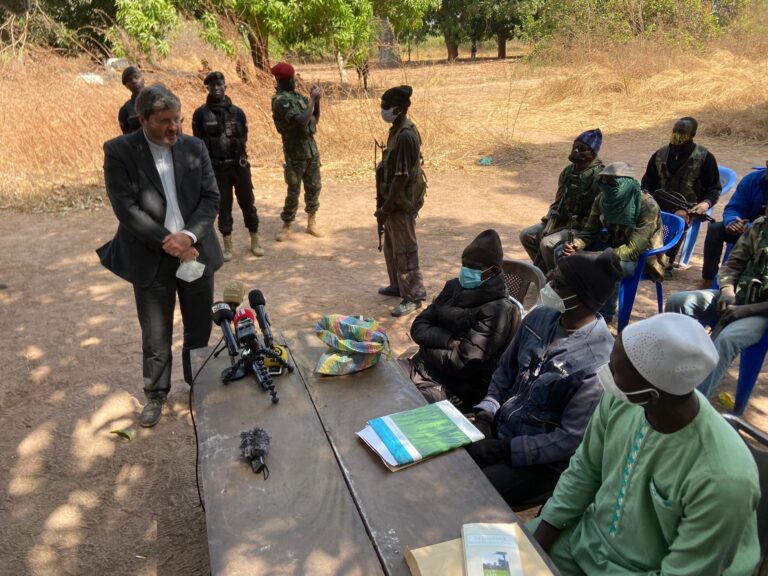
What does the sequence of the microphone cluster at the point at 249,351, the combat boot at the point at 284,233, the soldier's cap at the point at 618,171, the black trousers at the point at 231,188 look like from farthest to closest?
the combat boot at the point at 284,233, the black trousers at the point at 231,188, the soldier's cap at the point at 618,171, the microphone cluster at the point at 249,351

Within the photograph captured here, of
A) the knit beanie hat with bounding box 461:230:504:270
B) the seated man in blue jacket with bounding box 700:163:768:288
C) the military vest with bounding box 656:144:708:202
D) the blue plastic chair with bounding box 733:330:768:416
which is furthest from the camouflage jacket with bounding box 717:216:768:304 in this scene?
the military vest with bounding box 656:144:708:202

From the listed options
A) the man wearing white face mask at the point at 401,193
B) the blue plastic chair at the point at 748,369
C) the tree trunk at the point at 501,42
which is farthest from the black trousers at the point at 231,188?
the tree trunk at the point at 501,42

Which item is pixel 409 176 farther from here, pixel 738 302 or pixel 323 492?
pixel 323 492

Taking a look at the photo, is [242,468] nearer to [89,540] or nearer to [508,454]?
[508,454]

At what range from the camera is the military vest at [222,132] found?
6.13 m

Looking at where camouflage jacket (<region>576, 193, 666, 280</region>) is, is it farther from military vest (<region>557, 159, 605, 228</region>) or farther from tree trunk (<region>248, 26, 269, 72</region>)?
tree trunk (<region>248, 26, 269, 72</region>)

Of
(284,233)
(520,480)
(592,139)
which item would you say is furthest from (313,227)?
(520,480)

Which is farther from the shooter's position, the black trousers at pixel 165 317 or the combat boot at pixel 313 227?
the combat boot at pixel 313 227

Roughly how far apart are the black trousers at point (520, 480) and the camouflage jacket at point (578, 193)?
2.93m

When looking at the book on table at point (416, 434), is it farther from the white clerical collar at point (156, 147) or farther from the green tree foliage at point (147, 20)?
the green tree foliage at point (147, 20)

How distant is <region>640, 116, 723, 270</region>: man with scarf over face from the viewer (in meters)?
5.59

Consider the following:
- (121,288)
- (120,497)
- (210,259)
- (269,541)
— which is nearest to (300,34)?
(121,288)

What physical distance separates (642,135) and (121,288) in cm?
1103

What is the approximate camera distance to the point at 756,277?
3.68m
